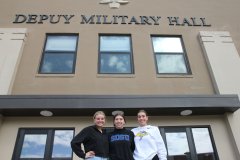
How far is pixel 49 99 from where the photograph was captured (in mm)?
6578

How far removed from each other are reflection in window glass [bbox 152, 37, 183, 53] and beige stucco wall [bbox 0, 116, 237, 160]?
8.88 feet

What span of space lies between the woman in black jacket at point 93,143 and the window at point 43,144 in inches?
119

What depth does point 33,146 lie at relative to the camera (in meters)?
6.73

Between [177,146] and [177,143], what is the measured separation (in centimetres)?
8

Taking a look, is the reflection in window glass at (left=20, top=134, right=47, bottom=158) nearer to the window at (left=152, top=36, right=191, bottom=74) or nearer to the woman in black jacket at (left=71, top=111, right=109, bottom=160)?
the woman in black jacket at (left=71, top=111, right=109, bottom=160)

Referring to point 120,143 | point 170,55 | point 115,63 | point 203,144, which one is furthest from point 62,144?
point 170,55

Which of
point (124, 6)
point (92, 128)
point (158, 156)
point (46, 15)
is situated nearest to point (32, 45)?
point (46, 15)

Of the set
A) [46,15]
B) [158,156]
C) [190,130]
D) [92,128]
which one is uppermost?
[46,15]

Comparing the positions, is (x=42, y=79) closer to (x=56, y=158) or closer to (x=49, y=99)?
(x=49, y=99)

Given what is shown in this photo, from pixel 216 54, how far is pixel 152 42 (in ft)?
7.26

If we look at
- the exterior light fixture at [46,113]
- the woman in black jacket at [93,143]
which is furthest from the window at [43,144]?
the woman in black jacket at [93,143]

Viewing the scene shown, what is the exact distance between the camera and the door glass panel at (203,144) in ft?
22.4

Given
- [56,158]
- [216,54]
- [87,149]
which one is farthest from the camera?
[216,54]

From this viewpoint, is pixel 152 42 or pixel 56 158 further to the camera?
pixel 152 42
